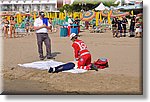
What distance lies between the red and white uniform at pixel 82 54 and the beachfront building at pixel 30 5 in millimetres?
543

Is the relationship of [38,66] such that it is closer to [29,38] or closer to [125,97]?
[29,38]

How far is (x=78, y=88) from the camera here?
511 cm

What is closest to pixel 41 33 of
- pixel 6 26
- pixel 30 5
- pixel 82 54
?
pixel 30 5

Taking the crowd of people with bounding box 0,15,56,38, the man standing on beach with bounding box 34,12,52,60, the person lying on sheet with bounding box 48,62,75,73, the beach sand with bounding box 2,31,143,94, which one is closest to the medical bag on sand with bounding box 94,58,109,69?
the beach sand with bounding box 2,31,143,94

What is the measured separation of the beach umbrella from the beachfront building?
0.43 meters

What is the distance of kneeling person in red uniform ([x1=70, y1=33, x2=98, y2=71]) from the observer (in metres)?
5.24

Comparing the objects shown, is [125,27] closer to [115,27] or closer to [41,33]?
[115,27]

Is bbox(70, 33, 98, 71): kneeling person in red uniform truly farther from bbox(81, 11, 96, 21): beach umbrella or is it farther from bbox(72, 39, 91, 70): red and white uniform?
bbox(81, 11, 96, 21): beach umbrella

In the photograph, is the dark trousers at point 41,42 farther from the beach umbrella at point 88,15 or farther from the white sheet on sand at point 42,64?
the beach umbrella at point 88,15

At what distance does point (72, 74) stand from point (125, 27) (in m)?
1.27

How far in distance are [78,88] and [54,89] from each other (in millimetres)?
303

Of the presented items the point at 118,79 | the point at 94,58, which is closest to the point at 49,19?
the point at 94,58

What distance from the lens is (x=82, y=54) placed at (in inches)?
207

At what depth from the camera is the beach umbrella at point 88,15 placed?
5.53 meters
